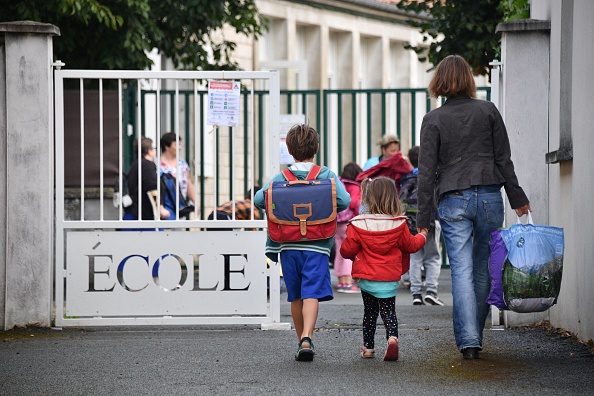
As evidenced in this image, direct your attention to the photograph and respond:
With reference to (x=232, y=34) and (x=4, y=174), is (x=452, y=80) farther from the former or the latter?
(x=232, y=34)

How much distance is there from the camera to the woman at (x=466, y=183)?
339 inches

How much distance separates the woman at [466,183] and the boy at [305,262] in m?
0.76

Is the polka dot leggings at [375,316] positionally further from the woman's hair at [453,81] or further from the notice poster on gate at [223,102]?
the notice poster on gate at [223,102]

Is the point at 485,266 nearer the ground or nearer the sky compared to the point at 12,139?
nearer the ground

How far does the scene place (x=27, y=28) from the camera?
35.7ft

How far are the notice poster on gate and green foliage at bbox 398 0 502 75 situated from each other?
6184 millimetres

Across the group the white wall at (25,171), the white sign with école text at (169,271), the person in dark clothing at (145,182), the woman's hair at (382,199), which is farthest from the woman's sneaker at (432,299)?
the woman's hair at (382,199)

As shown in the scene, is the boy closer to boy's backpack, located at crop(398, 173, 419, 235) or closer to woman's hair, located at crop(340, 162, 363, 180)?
boy's backpack, located at crop(398, 173, 419, 235)

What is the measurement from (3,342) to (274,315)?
210 cm

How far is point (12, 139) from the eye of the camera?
430 inches

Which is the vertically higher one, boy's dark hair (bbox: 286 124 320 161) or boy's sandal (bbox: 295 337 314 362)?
boy's dark hair (bbox: 286 124 320 161)

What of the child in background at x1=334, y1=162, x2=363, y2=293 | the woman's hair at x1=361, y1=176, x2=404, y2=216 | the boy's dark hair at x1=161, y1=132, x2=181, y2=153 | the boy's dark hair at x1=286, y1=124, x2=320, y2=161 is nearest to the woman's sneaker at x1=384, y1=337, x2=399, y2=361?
the woman's hair at x1=361, y1=176, x2=404, y2=216

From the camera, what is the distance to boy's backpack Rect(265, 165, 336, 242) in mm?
9031

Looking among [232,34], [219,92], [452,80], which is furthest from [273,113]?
[232,34]
